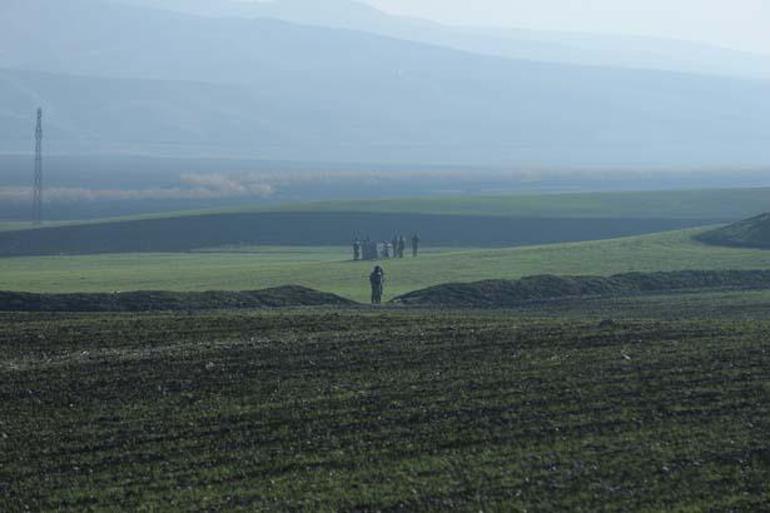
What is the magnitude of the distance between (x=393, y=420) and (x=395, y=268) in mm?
40519

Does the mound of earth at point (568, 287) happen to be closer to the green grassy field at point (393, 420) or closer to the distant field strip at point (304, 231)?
the green grassy field at point (393, 420)

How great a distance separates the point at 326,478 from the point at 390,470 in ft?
2.45

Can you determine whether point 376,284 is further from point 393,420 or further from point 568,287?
point 393,420

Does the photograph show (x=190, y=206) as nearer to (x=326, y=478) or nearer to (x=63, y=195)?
(x=63, y=195)

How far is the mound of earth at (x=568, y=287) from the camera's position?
1810 inches

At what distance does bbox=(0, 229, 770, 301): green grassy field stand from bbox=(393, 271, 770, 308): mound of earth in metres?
3.81

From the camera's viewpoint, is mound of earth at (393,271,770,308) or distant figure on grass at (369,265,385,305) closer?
distant figure on grass at (369,265,385,305)

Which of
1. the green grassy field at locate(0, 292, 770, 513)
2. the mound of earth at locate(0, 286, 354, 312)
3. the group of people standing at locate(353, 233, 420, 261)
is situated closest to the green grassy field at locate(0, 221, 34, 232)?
the group of people standing at locate(353, 233, 420, 261)

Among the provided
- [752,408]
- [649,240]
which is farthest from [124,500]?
[649,240]

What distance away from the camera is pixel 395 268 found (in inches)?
2441

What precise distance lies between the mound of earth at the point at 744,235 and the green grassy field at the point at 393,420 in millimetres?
33712

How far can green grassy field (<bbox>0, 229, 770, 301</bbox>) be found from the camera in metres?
55.5

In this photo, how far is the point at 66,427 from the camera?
21.9 meters

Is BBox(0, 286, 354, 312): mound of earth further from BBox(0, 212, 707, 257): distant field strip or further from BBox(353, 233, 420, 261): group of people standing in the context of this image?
BBox(0, 212, 707, 257): distant field strip
